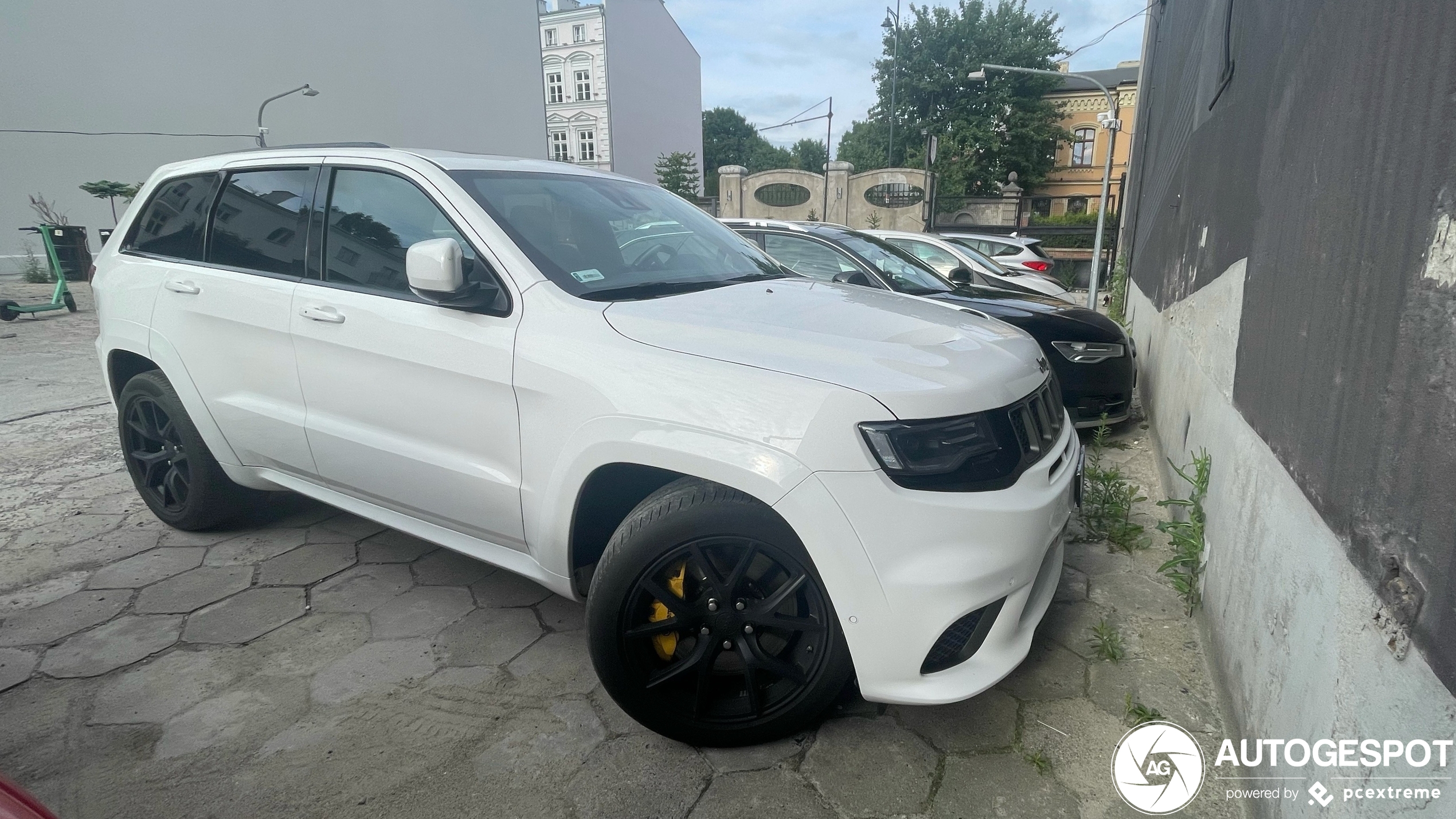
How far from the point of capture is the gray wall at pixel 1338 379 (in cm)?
130

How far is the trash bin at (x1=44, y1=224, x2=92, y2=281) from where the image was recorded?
1329 centimetres

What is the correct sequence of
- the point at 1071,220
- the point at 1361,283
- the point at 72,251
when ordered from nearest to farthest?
the point at 1361,283 < the point at 72,251 < the point at 1071,220

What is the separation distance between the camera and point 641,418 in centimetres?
209

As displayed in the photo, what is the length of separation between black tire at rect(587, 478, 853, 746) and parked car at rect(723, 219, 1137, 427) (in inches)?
108

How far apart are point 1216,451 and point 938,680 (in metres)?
1.73

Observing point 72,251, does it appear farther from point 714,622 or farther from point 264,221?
point 714,622

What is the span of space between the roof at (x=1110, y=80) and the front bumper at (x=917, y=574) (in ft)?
152

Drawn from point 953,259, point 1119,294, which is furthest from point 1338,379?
point 1119,294

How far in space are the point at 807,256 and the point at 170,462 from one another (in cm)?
415

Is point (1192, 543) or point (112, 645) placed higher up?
point (1192, 543)

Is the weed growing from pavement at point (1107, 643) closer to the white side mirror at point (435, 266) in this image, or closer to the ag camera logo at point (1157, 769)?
the ag camera logo at point (1157, 769)

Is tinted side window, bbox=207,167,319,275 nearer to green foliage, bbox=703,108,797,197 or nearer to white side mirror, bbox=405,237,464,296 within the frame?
white side mirror, bbox=405,237,464,296

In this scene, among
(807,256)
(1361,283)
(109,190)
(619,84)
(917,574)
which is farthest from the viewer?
(619,84)

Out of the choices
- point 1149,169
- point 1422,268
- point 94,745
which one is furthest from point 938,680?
point 1149,169
